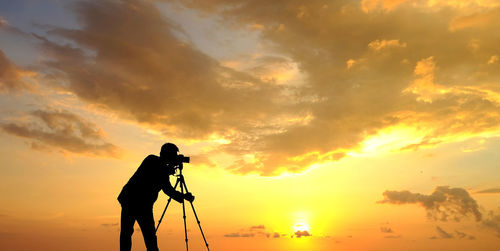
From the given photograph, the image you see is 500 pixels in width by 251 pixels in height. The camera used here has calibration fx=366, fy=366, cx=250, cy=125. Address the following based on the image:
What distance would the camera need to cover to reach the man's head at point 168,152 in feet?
31.0

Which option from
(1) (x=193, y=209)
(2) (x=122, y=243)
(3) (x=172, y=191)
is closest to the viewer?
(2) (x=122, y=243)

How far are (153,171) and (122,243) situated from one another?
189 cm

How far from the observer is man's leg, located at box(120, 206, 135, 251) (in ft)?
29.6

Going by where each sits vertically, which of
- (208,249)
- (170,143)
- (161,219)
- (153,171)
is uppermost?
(170,143)

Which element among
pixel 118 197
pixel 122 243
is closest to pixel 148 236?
pixel 122 243

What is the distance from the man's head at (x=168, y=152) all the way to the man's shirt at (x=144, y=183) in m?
0.17

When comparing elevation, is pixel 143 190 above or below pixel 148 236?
above

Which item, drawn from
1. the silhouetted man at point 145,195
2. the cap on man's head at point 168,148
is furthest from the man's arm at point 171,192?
the cap on man's head at point 168,148

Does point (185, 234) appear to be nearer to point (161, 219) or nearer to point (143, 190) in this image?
point (161, 219)

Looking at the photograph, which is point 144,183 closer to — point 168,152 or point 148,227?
point 168,152

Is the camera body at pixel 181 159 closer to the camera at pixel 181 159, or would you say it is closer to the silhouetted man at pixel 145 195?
the camera at pixel 181 159

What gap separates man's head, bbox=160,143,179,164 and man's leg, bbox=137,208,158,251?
54.3 inches

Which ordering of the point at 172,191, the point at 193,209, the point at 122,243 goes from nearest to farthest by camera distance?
the point at 122,243, the point at 172,191, the point at 193,209

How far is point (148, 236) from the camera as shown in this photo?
9.27 m
